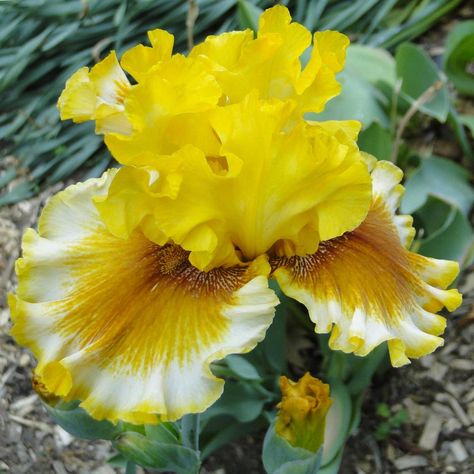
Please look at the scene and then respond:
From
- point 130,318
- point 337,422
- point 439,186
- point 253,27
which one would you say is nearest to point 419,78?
point 439,186

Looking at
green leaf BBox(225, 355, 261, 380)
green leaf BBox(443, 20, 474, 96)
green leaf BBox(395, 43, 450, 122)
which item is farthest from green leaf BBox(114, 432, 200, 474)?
green leaf BBox(443, 20, 474, 96)

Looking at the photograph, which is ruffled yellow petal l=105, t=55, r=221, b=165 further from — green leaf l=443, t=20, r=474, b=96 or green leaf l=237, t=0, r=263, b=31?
green leaf l=443, t=20, r=474, b=96

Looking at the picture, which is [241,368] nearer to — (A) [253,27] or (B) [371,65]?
(A) [253,27]

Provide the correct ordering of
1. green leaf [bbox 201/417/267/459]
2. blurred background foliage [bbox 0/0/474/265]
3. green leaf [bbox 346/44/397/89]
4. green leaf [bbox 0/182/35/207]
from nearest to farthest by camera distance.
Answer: green leaf [bbox 201/417/267/459] < blurred background foliage [bbox 0/0/474/265] < green leaf [bbox 346/44/397/89] < green leaf [bbox 0/182/35/207]

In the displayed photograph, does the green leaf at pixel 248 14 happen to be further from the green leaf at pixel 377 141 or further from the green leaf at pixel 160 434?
the green leaf at pixel 160 434

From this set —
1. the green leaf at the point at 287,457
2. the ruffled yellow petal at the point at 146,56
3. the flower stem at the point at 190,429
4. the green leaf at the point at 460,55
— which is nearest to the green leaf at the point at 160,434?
the flower stem at the point at 190,429

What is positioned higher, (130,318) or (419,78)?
(130,318)

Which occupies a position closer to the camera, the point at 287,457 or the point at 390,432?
the point at 287,457
